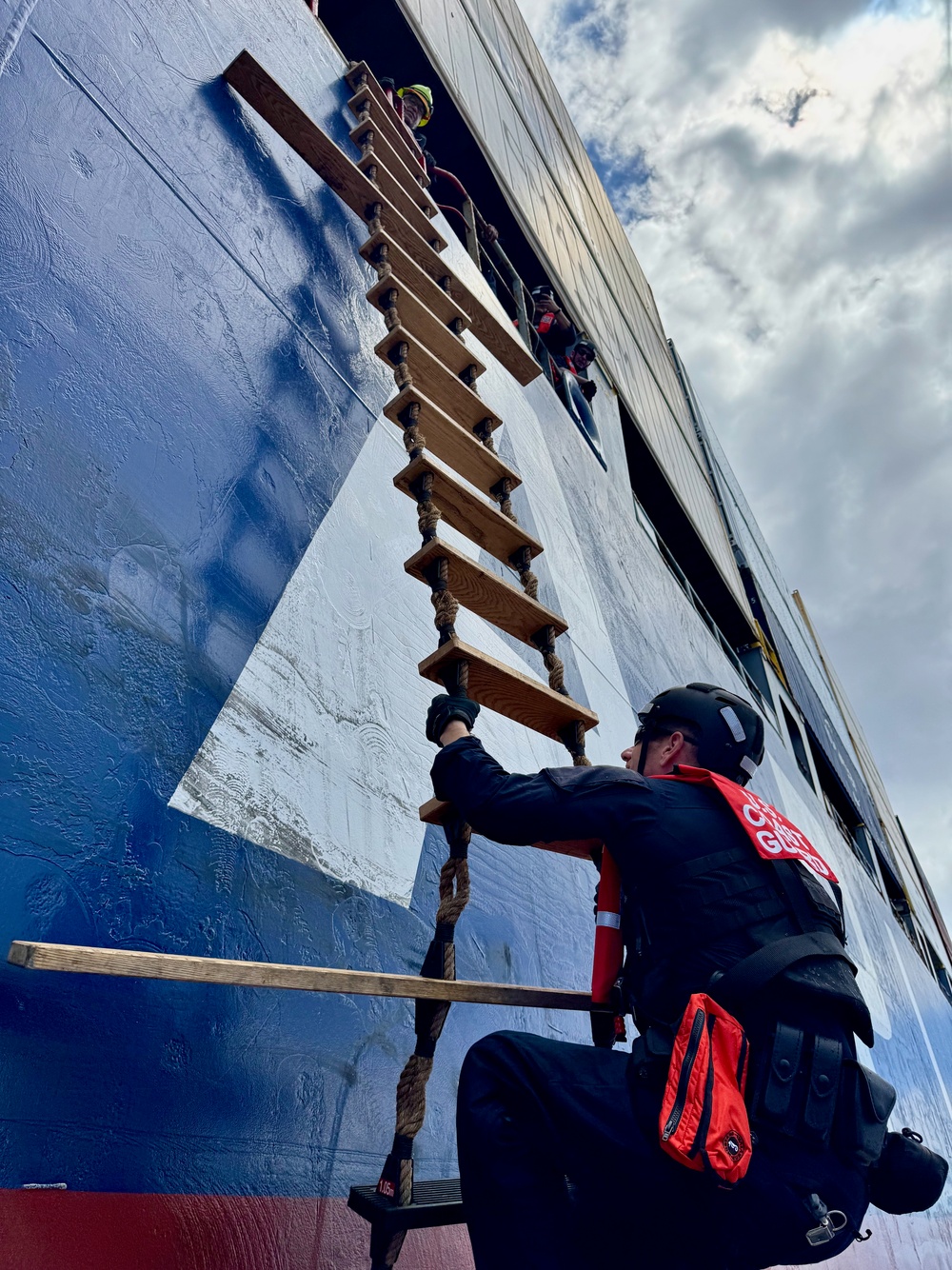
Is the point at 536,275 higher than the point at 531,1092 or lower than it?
higher

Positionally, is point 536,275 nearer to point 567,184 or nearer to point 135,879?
point 567,184

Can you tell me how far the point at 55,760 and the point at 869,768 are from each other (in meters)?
26.4

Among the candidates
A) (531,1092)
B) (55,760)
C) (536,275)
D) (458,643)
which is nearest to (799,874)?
(531,1092)

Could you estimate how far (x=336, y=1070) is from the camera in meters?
1.77

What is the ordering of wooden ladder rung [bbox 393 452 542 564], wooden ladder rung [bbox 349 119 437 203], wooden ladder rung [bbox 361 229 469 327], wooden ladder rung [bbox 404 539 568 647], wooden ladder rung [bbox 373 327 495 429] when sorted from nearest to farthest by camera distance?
wooden ladder rung [bbox 404 539 568 647], wooden ladder rung [bbox 393 452 542 564], wooden ladder rung [bbox 373 327 495 429], wooden ladder rung [bbox 361 229 469 327], wooden ladder rung [bbox 349 119 437 203]

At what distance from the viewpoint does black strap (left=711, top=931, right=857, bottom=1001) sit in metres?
1.30

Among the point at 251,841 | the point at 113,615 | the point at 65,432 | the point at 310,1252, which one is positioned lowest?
the point at 310,1252

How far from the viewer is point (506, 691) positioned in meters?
2.03

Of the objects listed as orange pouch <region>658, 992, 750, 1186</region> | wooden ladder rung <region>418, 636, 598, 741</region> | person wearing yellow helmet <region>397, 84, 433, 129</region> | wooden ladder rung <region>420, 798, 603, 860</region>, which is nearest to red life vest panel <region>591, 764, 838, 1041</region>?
wooden ladder rung <region>420, 798, 603, 860</region>

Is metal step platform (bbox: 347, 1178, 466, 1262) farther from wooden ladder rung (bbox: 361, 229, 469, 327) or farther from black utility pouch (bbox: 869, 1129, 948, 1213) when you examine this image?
wooden ladder rung (bbox: 361, 229, 469, 327)

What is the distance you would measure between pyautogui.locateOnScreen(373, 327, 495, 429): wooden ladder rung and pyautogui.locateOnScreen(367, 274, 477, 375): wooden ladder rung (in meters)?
0.03

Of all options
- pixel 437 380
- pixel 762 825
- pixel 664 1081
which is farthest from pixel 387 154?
pixel 664 1081

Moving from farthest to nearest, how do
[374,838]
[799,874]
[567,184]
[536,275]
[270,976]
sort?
[567,184] < [536,275] < [374,838] < [799,874] < [270,976]

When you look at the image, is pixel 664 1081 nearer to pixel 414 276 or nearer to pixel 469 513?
pixel 469 513
